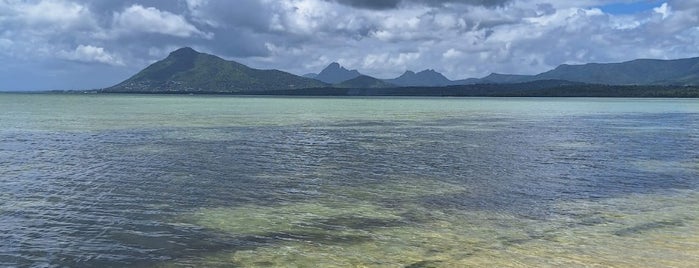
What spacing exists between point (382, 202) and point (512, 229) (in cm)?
481

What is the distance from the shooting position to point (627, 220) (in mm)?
16062

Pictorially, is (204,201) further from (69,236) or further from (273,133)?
(273,133)

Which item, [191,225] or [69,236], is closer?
[69,236]

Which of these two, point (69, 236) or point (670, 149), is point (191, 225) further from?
point (670, 149)

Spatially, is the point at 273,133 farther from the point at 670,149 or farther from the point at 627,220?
the point at 627,220

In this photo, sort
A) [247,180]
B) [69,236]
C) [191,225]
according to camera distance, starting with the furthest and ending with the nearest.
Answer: [247,180]
[191,225]
[69,236]

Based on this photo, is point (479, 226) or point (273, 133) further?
point (273, 133)

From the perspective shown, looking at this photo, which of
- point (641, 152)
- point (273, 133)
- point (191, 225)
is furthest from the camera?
point (273, 133)

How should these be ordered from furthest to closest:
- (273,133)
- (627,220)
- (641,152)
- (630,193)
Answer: (273,133), (641,152), (630,193), (627,220)

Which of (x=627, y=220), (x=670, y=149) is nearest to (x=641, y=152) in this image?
(x=670, y=149)

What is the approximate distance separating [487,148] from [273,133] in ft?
61.4

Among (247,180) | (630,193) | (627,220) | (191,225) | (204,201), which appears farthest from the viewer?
(247,180)

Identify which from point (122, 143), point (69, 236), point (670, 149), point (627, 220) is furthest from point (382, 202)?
point (670, 149)

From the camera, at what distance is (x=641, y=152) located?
113 feet
